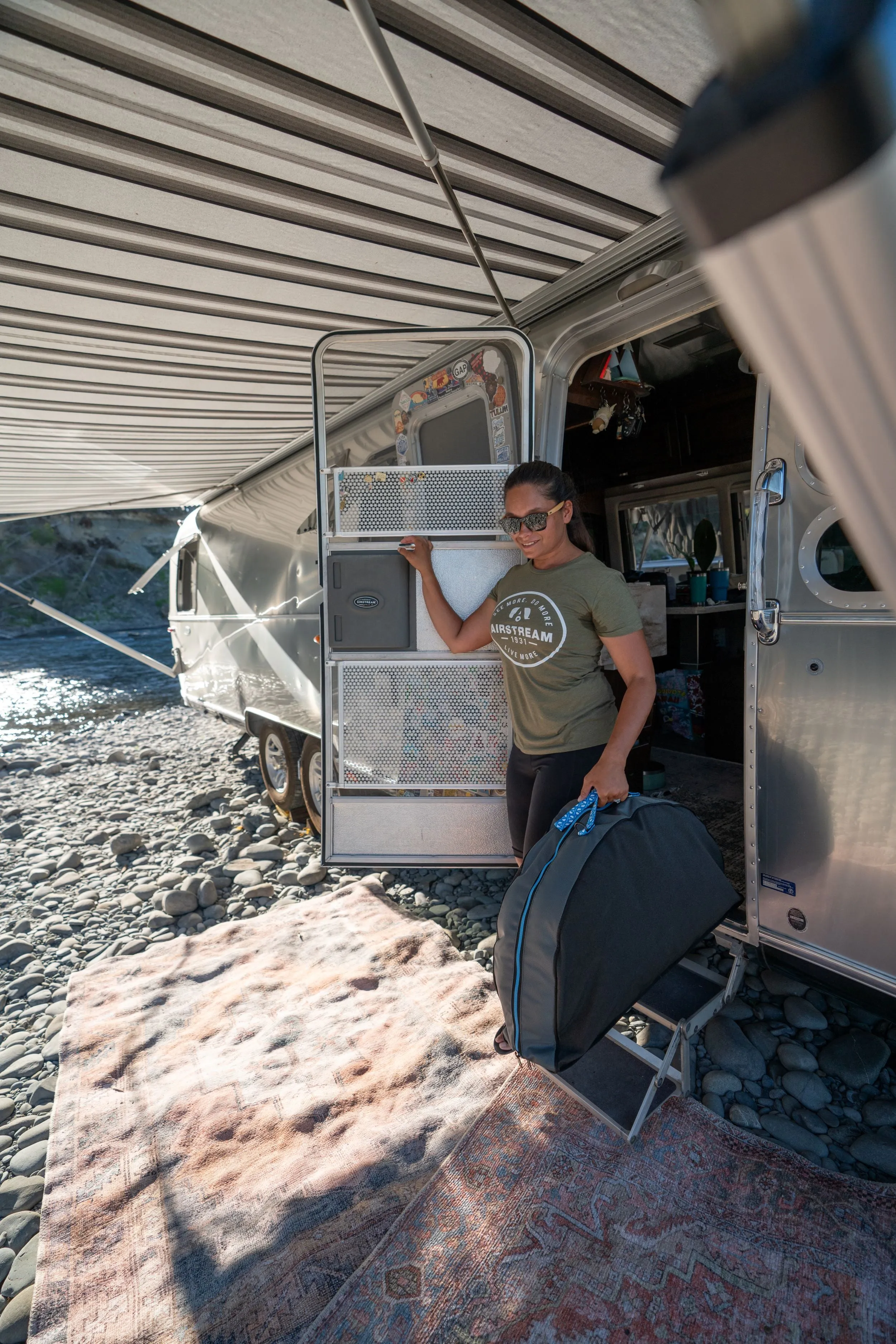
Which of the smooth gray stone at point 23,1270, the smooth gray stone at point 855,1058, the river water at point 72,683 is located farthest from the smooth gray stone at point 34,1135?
the river water at point 72,683

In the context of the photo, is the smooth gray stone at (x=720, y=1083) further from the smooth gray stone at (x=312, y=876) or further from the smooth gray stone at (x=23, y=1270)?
the smooth gray stone at (x=312, y=876)

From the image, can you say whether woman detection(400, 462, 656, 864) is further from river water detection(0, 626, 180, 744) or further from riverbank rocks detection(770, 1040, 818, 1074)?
river water detection(0, 626, 180, 744)

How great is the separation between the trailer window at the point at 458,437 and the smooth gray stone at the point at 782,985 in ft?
8.80

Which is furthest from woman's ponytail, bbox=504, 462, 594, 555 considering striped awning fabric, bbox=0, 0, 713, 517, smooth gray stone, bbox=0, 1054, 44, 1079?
smooth gray stone, bbox=0, 1054, 44, 1079

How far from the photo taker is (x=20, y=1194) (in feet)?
7.65

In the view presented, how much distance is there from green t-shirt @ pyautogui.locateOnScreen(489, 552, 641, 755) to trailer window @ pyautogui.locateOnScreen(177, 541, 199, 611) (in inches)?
226

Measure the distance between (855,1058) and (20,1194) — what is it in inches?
118

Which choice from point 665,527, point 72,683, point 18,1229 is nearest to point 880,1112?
point 18,1229

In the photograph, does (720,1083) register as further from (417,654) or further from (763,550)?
(417,654)

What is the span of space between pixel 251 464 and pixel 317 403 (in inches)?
134

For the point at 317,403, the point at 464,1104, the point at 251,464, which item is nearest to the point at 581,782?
the point at 464,1104

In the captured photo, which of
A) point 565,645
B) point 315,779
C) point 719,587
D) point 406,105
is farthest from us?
point 719,587

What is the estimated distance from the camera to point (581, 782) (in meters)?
2.52

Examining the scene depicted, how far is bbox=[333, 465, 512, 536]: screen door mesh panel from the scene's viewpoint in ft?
10.6
